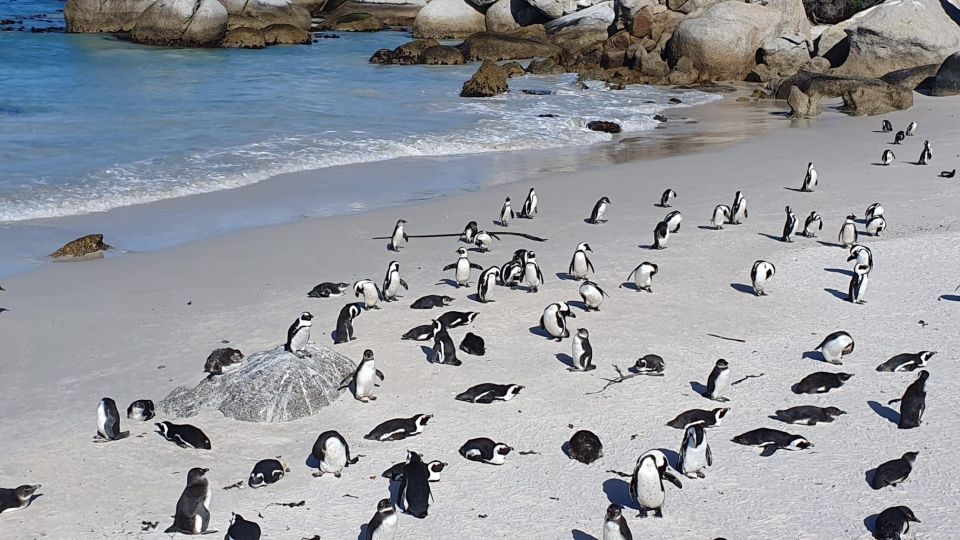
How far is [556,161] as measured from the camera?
19.3m

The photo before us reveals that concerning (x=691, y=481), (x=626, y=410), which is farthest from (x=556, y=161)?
(x=691, y=481)

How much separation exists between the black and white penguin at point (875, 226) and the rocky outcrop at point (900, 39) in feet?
57.3

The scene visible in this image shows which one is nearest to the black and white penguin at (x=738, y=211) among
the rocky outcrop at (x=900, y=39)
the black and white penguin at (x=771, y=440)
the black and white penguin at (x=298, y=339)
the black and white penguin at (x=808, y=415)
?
the black and white penguin at (x=808, y=415)

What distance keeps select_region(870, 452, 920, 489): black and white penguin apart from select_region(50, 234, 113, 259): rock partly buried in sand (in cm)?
922

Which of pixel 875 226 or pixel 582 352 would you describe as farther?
pixel 875 226

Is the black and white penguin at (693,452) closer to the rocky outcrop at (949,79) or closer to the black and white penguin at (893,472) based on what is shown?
the black and white penguin at (893,472)

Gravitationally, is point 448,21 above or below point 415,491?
above

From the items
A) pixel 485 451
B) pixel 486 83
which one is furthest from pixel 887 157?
pixel 486 83

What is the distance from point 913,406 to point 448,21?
126 feet

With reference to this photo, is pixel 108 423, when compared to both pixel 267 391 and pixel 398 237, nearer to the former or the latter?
pixel 267 391

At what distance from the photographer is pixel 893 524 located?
6062 mm

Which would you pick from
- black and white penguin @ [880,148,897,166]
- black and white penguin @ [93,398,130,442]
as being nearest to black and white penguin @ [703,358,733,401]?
black and white penguin @ [93,398,130,442]

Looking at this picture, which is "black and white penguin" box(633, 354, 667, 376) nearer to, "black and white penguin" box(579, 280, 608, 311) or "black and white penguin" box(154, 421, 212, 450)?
"black and white penguin" box(579, 280, 608, 311)

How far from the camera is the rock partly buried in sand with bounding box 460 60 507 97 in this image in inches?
1083
